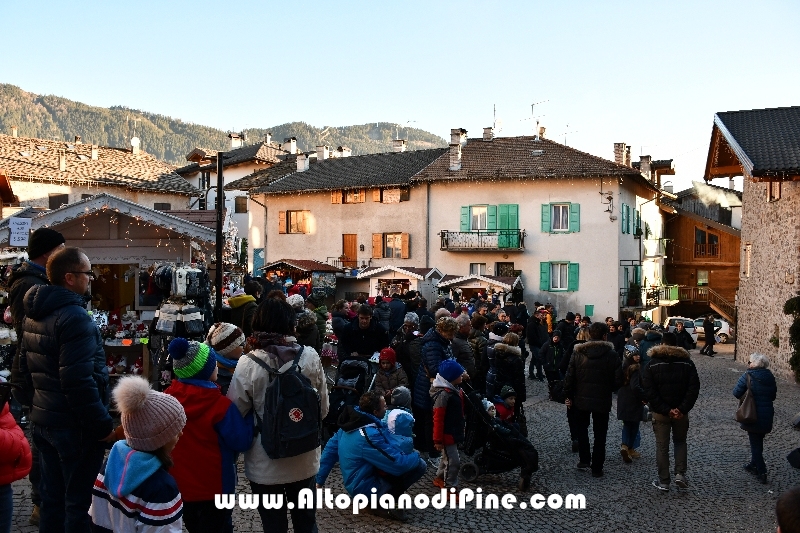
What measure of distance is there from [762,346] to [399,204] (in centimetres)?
1872

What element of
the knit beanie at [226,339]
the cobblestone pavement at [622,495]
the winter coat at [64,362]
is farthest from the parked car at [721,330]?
the winter coat at [64,362]

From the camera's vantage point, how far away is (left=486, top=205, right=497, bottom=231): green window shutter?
104 feet

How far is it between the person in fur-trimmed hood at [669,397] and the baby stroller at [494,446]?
137 centimetres

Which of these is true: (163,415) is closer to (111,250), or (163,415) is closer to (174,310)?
(174,310)

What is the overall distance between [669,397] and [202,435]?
516 centimetres

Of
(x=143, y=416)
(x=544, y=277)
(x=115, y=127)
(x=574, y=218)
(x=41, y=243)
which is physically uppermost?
(x=115, y=127)

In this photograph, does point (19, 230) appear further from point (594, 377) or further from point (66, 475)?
point (594, 377)

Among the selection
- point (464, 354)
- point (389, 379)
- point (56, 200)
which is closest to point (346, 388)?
point (389, 379)

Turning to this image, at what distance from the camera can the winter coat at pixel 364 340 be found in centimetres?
883

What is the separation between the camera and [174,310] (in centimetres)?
770

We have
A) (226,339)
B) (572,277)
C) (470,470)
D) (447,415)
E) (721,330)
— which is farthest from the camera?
(721,330)

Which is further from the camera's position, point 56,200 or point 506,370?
point 56,200

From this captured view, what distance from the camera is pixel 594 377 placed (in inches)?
298

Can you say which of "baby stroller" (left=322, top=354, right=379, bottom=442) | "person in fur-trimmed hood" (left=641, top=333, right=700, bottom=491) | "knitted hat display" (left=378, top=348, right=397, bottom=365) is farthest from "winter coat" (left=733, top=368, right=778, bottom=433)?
"baby stroller" (left=322, top=354, right=379, bottom=442)
